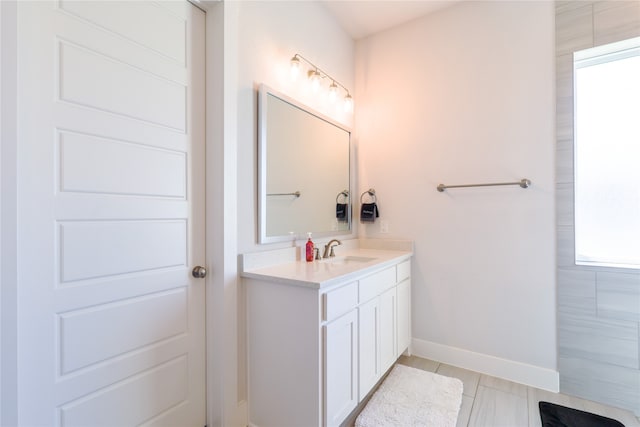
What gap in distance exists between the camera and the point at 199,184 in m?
1.55

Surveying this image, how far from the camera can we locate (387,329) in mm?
2010

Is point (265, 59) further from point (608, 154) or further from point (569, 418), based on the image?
point (569, 418)

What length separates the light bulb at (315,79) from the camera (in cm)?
216

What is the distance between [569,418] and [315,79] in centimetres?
274

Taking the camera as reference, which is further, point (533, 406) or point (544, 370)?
point (544, 370)

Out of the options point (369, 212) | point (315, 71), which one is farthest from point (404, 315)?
point (315, 71)

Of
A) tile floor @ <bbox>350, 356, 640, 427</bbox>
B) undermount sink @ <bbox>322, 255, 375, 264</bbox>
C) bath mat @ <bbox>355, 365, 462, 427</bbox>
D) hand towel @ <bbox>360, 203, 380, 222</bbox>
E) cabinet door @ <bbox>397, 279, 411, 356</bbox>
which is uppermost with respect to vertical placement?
hand towel @ <bbox>360, 203, 380, 222</bbox>

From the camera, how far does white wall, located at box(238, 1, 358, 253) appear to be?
1.64 metres

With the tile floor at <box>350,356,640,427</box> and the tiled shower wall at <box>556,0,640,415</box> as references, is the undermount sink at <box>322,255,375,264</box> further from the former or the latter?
the tiled shower wall at <box>556,0,640,415</box>

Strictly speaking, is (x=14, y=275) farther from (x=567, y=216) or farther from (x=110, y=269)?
(x=567, y=216)

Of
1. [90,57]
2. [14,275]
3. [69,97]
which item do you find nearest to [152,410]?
[14,275]

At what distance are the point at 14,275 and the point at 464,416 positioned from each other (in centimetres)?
226

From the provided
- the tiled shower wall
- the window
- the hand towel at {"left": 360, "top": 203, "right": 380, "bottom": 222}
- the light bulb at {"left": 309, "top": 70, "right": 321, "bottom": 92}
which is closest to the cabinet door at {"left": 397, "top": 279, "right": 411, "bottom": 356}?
the hand towel at {"left": 360, "top": 203, "right": 380, "bottom": 222}

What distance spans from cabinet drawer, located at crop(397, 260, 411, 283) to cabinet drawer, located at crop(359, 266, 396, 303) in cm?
11
